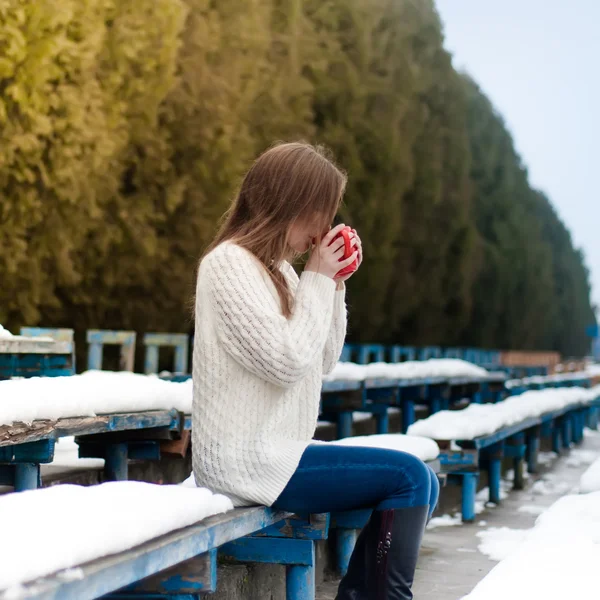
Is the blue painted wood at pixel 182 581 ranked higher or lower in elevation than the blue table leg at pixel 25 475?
lower

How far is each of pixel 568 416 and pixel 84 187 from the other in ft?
22.0

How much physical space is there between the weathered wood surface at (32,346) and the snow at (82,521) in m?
1.80

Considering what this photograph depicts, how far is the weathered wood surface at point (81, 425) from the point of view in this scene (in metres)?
3.00

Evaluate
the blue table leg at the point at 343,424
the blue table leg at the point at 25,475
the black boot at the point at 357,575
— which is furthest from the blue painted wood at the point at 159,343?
the black boot at the point at 357,575

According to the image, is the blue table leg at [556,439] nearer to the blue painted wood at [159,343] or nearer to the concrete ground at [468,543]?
the concrete ground at [468,543]

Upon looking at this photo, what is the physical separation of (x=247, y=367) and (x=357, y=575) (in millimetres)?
590

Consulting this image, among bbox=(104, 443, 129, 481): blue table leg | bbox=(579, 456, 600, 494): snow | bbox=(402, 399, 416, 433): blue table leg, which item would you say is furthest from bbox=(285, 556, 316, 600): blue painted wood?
bbox=(402, 399, 416, 433): blue table leg

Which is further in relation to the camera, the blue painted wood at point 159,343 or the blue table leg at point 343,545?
the blue painted wood at point 159,343

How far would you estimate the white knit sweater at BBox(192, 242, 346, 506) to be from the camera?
2725 mm

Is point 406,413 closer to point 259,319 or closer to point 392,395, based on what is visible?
point 392,395

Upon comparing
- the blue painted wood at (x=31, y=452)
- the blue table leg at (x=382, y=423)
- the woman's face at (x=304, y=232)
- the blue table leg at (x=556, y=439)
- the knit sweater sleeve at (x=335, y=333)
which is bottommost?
the blue table leg at (x=556, y=439)

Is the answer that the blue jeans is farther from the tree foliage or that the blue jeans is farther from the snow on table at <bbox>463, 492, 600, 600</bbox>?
the tree foliage

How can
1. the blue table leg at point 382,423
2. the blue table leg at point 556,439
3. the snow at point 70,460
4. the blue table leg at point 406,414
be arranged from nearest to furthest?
the snow at point 70,460 < the blue table leg at point 382,423 < the blue table leg at point 406,414 < the blue table leg at point 556,439

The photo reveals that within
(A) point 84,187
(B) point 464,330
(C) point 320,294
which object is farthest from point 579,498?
(B) point 464,330
